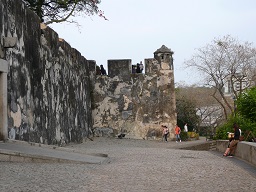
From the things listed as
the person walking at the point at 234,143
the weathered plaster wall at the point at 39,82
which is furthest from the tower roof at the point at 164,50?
the person walking at the point at 234,143

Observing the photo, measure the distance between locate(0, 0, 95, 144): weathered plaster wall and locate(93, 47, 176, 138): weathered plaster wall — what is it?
7.32 feet

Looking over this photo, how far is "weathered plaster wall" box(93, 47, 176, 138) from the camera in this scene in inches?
917

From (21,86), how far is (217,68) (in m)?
24.8

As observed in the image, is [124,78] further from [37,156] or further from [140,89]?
[37,156]

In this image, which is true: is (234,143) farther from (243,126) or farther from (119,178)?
(119,178)

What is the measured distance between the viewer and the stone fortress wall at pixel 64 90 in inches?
489

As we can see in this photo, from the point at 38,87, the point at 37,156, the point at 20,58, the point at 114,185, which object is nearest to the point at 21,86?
the point at 20,58

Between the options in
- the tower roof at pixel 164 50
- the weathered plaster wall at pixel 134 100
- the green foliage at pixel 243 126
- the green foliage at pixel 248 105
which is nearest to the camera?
the green foliage at pixel 243 126

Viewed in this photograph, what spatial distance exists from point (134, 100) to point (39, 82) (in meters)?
9.03

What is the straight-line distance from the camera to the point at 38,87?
14.8 meters

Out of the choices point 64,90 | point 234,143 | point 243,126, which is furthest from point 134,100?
point 234,143

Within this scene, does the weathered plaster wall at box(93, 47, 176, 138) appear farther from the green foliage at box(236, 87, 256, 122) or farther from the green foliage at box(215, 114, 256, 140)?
the green foliage at box(236, 87, 256, 122)

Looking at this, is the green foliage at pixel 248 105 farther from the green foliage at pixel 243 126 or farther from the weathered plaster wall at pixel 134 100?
the weathered plaster wall at pixel 134 100

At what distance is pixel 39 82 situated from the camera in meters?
14.9
